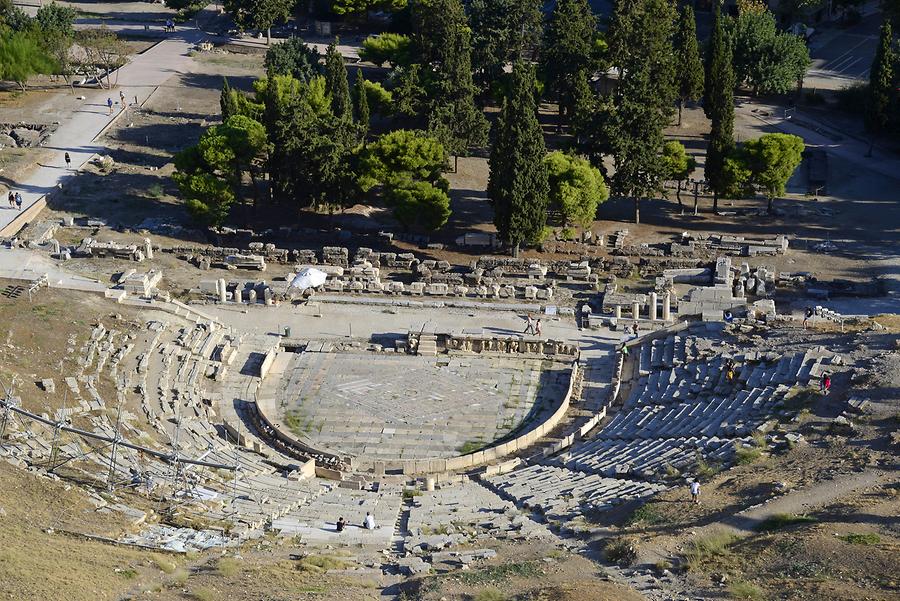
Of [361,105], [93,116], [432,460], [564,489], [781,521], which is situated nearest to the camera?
[781,521]

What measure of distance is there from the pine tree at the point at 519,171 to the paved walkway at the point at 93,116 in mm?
30451

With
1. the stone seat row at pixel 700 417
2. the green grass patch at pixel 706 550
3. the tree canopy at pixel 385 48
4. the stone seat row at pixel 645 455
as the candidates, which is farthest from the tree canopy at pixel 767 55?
the green grass patch at pixel 706 550

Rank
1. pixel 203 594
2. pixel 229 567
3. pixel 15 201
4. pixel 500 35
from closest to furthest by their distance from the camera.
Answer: pixel 203 594, pixel 229 567, pixel 15 201, pixel 500 35

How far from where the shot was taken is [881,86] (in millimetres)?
100375

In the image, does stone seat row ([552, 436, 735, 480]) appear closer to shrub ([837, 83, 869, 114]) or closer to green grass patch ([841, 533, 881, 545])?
green grass patch ([841, 533, 881, 545])

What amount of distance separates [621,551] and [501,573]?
4.78m

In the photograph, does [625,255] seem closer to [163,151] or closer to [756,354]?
[756,354]

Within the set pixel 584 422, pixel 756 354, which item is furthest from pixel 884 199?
pixel 584 422

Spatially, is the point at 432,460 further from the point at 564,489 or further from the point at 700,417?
the point at 700,417

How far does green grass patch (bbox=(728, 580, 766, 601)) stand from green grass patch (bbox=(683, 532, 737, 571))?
7.15 feet

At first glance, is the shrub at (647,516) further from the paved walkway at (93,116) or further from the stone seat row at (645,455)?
the paved walkway at (93,116)

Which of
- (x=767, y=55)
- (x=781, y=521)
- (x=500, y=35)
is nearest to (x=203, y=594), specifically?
(x=781, y=521)

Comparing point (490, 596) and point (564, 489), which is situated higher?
point (490, 596)

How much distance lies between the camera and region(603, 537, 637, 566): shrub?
48594 millimetres
